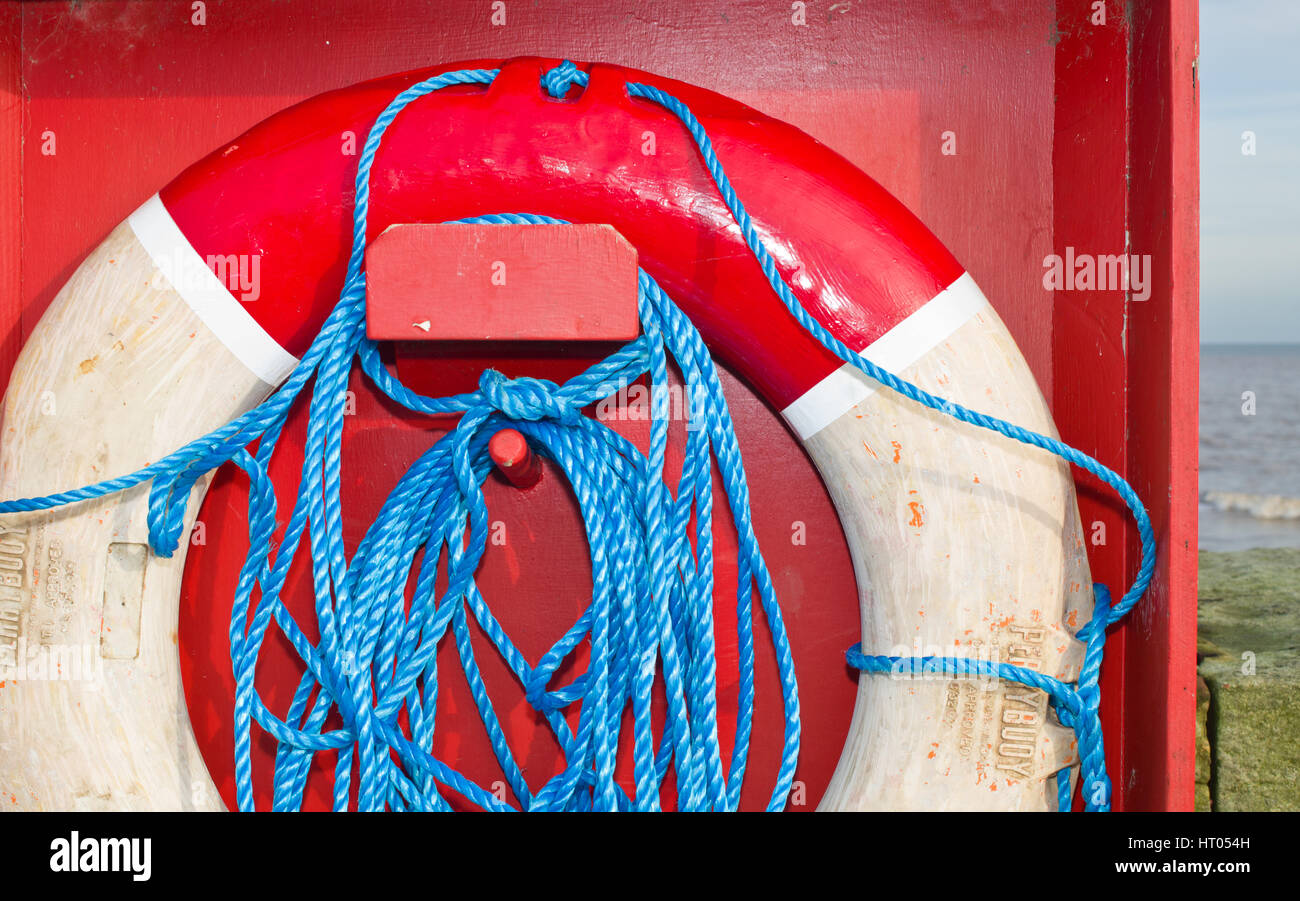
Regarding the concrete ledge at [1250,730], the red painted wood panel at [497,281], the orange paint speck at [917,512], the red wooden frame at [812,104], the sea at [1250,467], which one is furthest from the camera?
the sea at [1250,467]

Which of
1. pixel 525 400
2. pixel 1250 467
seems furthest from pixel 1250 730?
pixel 1250 467

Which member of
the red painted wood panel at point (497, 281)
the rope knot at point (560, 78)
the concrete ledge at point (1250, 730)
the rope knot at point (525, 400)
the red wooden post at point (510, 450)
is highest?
the rope knot at point (560, 78)

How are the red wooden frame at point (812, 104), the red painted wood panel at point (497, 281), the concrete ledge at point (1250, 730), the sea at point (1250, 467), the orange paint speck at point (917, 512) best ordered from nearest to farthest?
1. the red painted wood panel at point (497, 281)
2. the orange paint speck at point (917, 512)
3. the red wooden frame at point (812, 104)
4. the concrete ledge at point (1250, 730)
5. the sea at point (1250, 467)

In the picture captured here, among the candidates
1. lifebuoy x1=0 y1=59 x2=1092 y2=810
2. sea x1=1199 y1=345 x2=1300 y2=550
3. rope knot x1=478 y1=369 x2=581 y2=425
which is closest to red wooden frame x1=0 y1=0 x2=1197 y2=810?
lifebuoy x1=0 y1=59 x2=1092 y2=810

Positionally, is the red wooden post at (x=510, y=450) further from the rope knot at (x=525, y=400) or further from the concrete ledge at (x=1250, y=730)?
the concrete ledge at (x=1250, y=730)

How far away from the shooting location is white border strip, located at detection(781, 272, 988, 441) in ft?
3.56

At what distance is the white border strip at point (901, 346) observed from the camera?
3.56ft

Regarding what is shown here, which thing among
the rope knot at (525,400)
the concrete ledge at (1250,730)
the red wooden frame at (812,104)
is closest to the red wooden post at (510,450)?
the rope knot at (525,400)

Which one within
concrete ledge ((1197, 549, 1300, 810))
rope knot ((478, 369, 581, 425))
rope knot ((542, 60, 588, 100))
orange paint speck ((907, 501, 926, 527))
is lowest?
concrete ledge ((1197, 549, 1300, 810))

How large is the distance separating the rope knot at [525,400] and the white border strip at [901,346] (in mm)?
Result: 261

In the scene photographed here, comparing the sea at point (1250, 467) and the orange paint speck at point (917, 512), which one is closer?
the orange paint speck at point (917, 512)

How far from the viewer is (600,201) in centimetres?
108

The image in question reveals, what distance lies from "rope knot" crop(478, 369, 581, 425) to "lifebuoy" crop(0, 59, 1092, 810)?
171 mm

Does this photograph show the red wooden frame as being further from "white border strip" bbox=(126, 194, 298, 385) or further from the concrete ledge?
the concrete ledge
